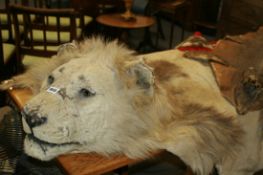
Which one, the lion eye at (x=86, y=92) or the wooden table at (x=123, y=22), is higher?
the lion eye at (x=86, y=92)

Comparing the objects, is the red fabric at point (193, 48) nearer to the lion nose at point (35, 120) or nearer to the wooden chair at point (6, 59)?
the lion nose at point (35, 120)

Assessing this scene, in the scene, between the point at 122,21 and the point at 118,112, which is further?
the point at 122,21

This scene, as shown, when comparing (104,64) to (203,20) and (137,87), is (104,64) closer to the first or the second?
(137,87)

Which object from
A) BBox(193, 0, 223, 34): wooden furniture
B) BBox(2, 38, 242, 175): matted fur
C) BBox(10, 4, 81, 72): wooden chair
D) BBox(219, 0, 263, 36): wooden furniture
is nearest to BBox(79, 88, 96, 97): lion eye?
BBox(2, 38, 242, 175): matted fur

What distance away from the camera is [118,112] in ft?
2.69

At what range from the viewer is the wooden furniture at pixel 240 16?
240 cm

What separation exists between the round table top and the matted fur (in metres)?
2.07

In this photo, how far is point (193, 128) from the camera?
90cm

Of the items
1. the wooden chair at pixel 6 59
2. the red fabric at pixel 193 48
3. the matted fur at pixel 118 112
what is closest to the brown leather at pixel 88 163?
the matted fur at pixel 118 112

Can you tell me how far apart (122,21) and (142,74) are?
7.74ft

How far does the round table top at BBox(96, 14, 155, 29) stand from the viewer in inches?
119

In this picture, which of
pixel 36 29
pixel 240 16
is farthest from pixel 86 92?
pixel 240 16

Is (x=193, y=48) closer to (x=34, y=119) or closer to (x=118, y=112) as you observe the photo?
(x=118, y=112)

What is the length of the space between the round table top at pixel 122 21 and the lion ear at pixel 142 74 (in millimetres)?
2216
